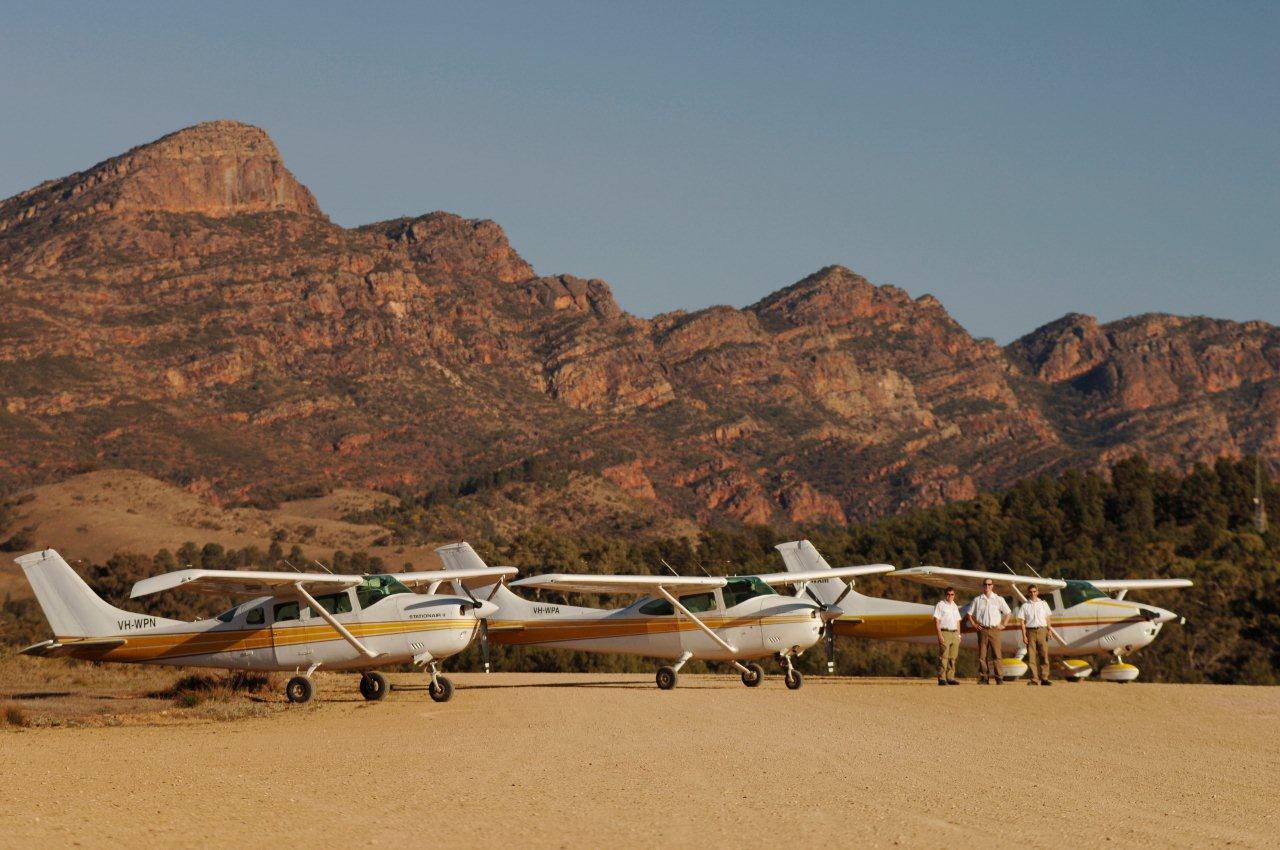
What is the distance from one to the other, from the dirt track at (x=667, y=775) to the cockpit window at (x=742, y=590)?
3936 millimetres

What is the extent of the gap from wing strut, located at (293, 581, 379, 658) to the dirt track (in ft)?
2.92

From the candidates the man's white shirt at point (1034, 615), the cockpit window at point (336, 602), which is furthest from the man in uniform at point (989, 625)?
the cockpit window at point (336, 602)

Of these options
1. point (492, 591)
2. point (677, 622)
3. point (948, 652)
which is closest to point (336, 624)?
point (492, 591)

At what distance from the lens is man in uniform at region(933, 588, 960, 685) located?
28.3 metres

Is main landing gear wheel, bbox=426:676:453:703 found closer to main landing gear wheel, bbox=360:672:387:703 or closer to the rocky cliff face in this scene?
main landing gear wheel, bbox=360:672:387:703

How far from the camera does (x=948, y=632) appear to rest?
28.6 meters

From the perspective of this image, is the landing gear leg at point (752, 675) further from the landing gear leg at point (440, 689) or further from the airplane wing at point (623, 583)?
the landing gear leg at point (440, 689)

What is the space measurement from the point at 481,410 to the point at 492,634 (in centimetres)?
12941

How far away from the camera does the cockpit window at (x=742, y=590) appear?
2950cm

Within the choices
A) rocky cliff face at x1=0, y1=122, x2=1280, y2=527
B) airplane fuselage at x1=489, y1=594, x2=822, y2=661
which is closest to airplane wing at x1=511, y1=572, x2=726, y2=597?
airplane fuselage at x1=489, y1=594, x2=822, y2=661

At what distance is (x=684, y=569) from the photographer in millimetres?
70812

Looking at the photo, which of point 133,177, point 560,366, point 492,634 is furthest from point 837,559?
point 133,177

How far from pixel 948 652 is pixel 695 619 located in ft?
15.0

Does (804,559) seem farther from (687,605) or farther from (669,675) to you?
(669,675)
